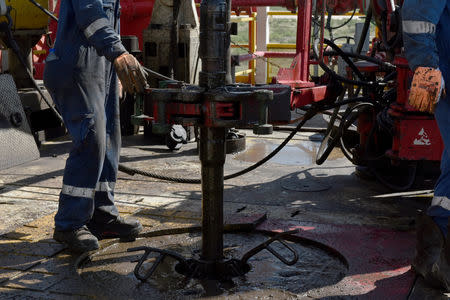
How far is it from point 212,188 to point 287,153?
3576mm

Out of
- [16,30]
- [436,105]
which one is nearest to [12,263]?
[436,105]

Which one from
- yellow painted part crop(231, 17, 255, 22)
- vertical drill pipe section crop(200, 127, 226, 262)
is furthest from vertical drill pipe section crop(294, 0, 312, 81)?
yellow painted part crop(231, 17, 255, 22)

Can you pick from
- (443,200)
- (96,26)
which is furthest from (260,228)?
(96,26)

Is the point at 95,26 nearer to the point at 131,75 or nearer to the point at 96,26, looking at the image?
the point at 96,26

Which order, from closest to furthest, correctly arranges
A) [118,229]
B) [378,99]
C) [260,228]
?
[118,229], [260,228], [378,99]

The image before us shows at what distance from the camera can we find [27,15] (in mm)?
6645

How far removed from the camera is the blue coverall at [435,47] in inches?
126

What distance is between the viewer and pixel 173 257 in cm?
347

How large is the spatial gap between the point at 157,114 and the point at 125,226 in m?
1.16

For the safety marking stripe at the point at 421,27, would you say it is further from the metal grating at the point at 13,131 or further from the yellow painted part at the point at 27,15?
the yellow painted part at the point at 27,15

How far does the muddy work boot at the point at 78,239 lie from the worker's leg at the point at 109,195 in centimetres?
24

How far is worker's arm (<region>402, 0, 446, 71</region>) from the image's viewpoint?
3.19 metres

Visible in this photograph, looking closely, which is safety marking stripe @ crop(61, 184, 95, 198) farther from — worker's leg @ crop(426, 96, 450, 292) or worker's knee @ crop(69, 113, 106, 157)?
worker's leg @ crop(426, 96, 450, 292)

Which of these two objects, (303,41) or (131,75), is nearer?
(131,75)
